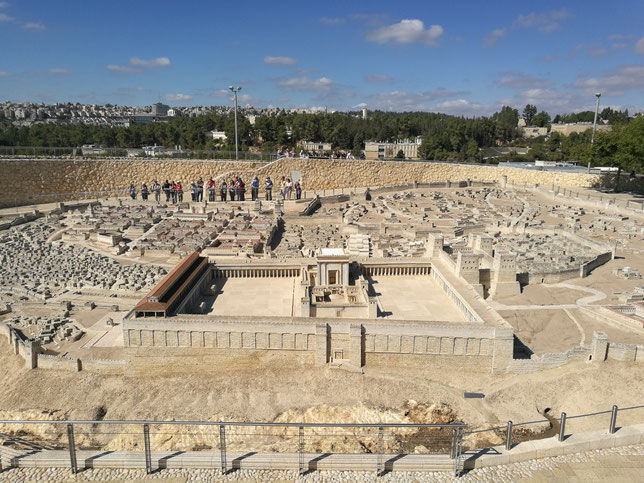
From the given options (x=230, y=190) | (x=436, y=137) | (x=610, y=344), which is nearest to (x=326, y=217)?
(x=230, y=190)

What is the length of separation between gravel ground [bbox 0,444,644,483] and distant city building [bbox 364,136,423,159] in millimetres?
73793

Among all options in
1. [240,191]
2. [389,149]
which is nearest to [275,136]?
[389,149]

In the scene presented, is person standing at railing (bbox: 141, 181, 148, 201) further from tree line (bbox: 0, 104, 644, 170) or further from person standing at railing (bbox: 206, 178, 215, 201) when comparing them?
tree line (bbox: 0, 104, 644, 170)

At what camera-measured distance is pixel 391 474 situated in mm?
8766

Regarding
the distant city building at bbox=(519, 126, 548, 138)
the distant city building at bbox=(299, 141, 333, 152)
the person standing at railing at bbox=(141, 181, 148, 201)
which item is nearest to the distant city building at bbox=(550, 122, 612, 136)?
the distant city building at bbox=(519, 126, 548, 138)

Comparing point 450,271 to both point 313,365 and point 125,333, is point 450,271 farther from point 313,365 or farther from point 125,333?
point 125,333

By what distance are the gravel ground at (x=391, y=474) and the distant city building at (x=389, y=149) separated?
73.8 meters

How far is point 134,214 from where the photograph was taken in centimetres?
4116

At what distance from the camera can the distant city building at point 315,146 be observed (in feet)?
249

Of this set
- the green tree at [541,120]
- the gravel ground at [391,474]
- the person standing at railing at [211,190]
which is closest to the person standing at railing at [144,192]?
the person standing at railing at [211,190]

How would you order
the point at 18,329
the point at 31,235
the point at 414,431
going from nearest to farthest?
the point at 414,431, the point at 18,329, the point at 31,235

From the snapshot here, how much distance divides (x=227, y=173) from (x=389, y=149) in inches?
1577

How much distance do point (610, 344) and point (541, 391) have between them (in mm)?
3618

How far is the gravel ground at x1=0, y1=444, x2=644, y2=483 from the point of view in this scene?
859cm
